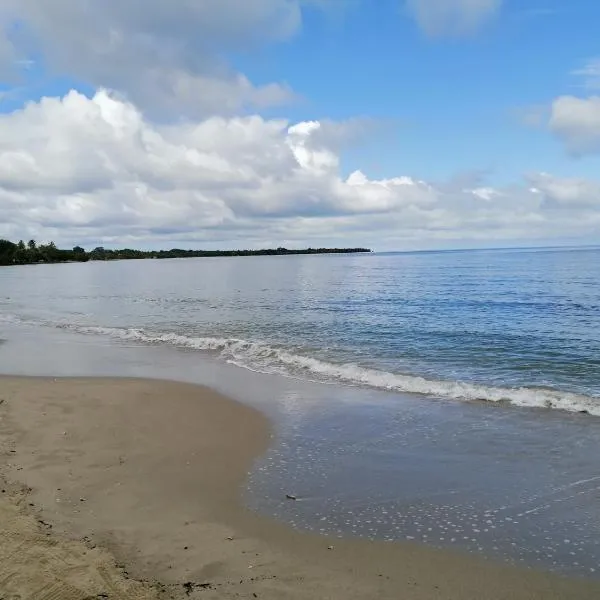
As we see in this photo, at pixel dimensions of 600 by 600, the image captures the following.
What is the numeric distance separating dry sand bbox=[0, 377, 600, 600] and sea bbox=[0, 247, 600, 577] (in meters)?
0.39

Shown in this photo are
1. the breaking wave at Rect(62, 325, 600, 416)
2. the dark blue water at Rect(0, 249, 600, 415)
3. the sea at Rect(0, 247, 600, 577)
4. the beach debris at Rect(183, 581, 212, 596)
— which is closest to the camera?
the beach debris at Rect(183, 581, 212, 596)

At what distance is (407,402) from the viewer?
11789 mm

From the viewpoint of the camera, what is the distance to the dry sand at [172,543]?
462cm

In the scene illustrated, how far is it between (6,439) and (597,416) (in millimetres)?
11133

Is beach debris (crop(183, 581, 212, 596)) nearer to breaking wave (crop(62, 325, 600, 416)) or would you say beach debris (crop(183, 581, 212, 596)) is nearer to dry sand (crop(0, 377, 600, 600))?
dry sand (crop(0, 377, 600, 600))

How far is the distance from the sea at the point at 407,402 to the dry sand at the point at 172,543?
0.39 m

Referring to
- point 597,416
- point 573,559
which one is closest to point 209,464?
point 573,559

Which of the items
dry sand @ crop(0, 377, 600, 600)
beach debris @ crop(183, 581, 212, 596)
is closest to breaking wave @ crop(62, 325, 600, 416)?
dry sand @ crop(0, 377, 600, 600)

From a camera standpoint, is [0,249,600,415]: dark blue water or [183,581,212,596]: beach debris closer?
[183,581,212,596]: beach debris

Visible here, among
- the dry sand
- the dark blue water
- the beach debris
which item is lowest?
the dry sand

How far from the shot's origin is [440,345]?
768 inches

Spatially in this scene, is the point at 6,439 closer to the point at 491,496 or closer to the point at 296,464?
the point at 296,464

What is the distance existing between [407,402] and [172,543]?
7.40m

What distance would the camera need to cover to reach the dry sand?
15.1 ft
